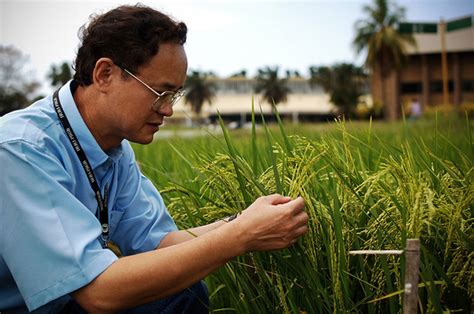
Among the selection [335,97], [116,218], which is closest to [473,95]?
[335,97]

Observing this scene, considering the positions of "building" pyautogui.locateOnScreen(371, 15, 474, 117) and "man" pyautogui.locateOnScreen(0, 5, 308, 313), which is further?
"building" pyautogui.locateOnScreen(371, 15, 474, 117)

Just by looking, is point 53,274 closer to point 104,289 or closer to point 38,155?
point 104,289

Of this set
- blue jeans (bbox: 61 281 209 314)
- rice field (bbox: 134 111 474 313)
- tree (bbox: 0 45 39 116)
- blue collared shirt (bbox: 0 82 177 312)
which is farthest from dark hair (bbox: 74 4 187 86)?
tree (bbox: 0 45 39 116)

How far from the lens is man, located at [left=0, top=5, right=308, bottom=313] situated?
133cm

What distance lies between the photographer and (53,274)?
4.35 ft

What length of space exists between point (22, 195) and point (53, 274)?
0.61ft

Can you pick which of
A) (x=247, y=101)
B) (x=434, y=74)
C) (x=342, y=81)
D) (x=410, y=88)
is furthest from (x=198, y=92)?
(x=434, y=74)

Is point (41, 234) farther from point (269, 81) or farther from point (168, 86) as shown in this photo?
point (269, 81)

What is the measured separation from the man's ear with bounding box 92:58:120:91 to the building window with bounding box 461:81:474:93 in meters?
48.4

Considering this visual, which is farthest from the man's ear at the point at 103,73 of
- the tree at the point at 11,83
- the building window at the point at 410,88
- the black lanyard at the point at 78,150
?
the building window at the point at 410,88

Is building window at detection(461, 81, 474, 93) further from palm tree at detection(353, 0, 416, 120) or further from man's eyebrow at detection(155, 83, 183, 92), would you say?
man's eyebrow at detection(155, 83, 183, 92)

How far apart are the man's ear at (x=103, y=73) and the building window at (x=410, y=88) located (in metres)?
48.8

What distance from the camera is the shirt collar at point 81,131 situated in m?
1.60

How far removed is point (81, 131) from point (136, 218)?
1.33ft
